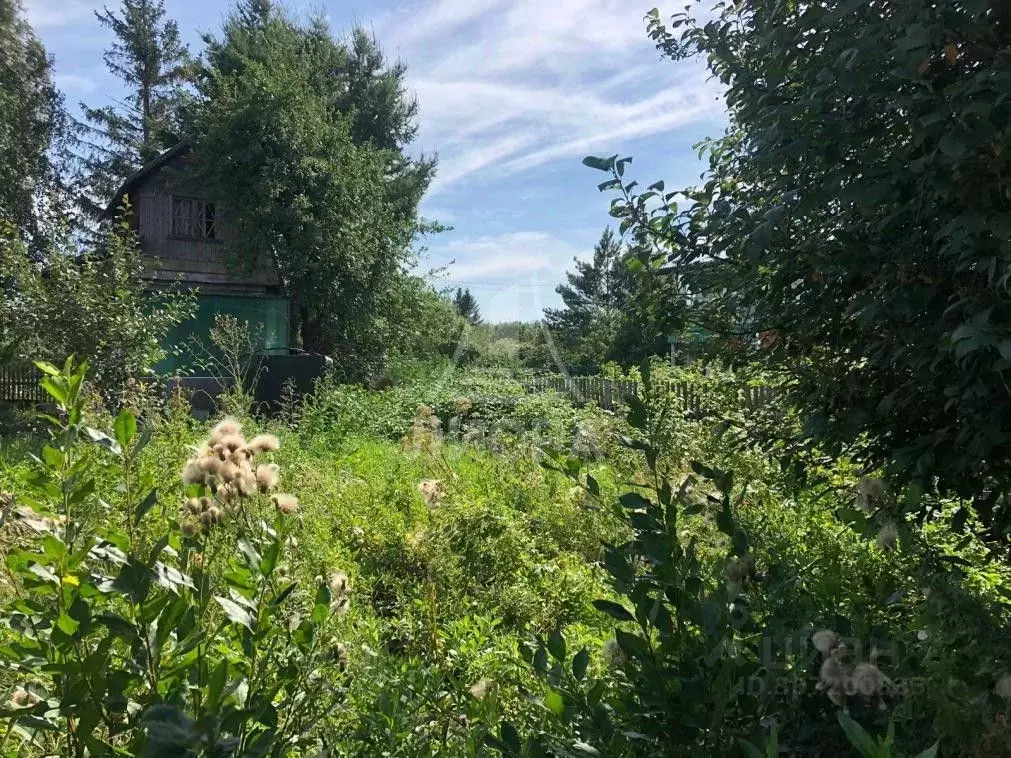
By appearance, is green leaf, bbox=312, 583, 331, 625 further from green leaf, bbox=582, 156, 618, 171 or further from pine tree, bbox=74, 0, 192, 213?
pine tree, bbox=74, 0, 192, 213

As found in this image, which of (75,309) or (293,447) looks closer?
(293,447)

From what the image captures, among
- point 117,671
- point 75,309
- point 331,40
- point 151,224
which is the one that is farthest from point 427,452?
point 331,40

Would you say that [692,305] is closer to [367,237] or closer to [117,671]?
[117,671]

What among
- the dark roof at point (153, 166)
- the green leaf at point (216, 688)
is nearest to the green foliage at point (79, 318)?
the green leaf at point (216, 688)

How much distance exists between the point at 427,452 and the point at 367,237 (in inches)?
544

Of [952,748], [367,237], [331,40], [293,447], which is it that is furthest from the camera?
[331,40]

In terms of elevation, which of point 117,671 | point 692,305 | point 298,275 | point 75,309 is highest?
point 298,275

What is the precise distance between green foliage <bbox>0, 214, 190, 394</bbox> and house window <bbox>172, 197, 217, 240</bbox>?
9359 millimetres

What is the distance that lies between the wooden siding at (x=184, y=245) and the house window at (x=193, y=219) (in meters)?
0.10

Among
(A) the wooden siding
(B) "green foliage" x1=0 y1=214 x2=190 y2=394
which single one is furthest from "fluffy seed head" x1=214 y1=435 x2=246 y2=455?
(A) the wooden siding

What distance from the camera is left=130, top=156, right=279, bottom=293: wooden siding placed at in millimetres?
17109

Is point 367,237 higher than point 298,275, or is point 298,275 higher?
point 367,237

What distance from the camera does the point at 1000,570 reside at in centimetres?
261

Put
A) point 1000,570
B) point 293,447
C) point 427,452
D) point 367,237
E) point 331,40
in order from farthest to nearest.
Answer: point 331,40 < point 367,237 < point 293,447 < point 427,452 < point 1000,570
